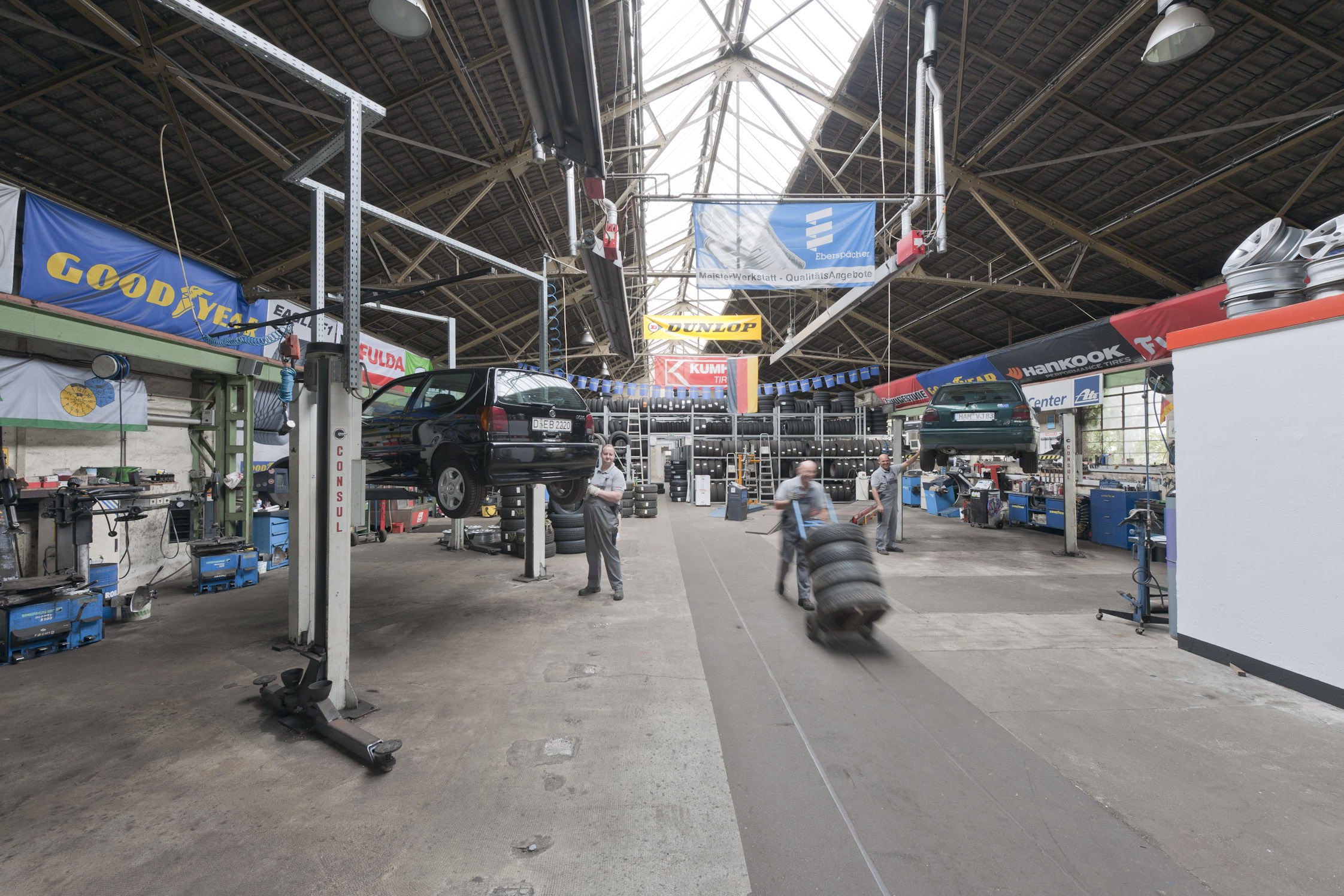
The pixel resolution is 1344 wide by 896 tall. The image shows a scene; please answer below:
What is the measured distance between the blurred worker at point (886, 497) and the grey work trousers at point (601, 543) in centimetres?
474

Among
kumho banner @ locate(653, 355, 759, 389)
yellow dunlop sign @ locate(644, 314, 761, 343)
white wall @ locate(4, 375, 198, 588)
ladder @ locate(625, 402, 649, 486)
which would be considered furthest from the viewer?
ladder @ locate(625, 402, 649, 486)

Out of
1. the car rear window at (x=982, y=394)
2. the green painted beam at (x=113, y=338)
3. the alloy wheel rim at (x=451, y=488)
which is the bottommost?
the alloy wheel rim at (x=451, y=488)

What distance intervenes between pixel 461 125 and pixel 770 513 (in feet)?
37.7

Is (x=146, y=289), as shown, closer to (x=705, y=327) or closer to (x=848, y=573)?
(x=848, y=573)

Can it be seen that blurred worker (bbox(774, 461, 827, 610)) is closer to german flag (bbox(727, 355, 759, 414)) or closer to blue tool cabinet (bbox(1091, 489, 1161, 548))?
blue tool cabinet (bbox(1091, 489, 1161, 548))

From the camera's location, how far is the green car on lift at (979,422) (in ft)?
28.5

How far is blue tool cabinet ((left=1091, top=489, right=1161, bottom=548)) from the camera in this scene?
374 inches

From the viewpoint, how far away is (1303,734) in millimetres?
3092

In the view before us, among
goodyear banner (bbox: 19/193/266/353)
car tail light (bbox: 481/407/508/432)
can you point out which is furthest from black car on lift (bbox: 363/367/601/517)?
goodyear banner (bbox: 19/193/266/353)

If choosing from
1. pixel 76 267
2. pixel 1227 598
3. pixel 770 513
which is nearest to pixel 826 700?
pixel 1227 598

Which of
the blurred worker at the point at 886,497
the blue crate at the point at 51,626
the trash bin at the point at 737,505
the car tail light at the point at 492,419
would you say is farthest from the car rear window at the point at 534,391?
the trash bin at the point at 737,505

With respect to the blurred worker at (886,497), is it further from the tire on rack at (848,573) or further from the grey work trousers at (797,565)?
the tire on rack at (848,573)

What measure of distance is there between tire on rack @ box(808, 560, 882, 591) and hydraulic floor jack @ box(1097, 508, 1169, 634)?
2719 millimetres

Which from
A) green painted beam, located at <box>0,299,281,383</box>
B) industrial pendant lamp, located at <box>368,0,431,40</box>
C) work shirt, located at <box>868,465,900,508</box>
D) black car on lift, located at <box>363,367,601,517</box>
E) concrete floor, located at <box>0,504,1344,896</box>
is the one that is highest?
industrial pendant lamp, located at <box>368,0,431,40</box>
